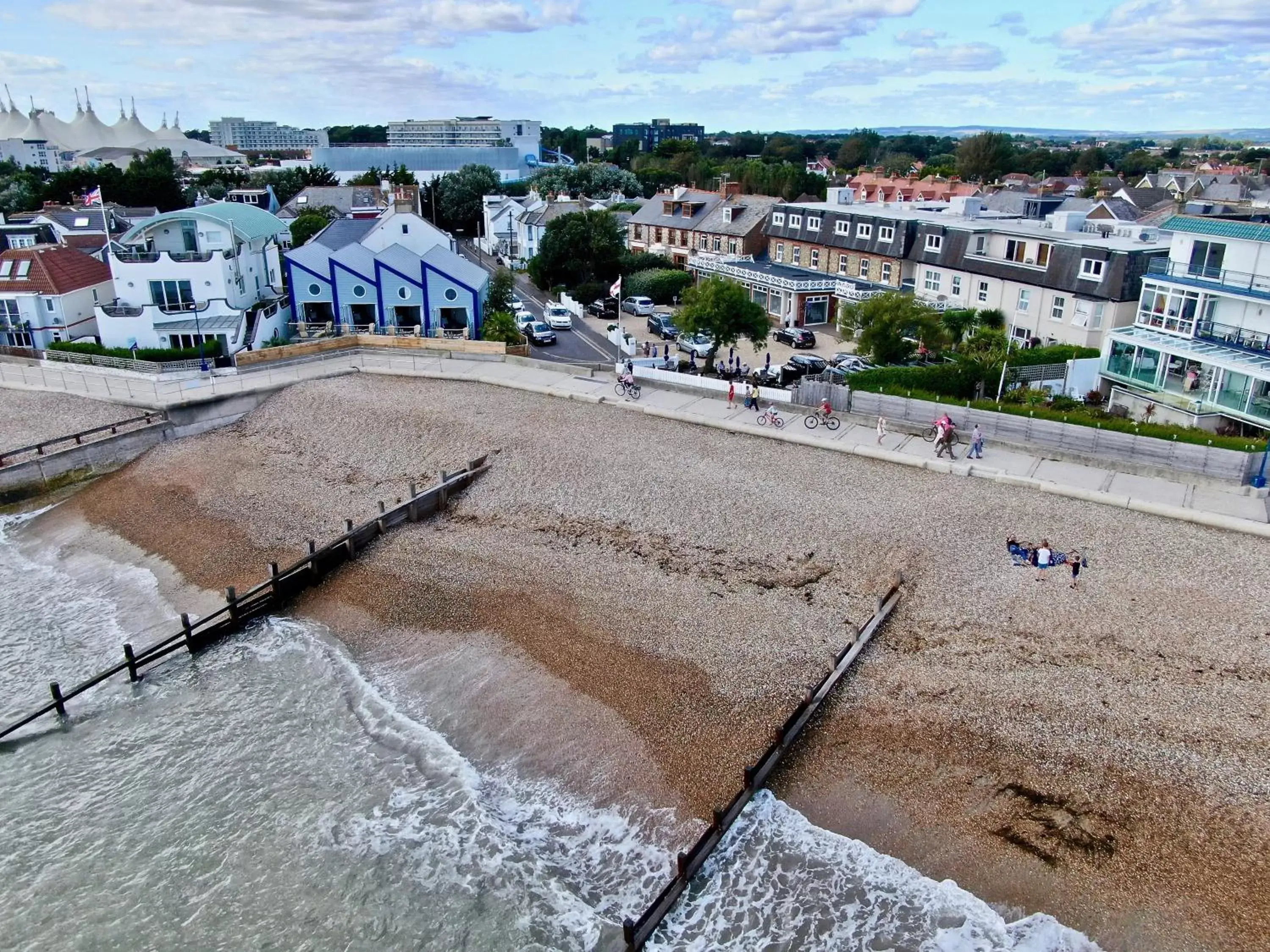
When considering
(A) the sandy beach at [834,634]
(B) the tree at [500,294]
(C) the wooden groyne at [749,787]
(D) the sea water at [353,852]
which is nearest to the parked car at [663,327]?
(B) the tree at [500,294]

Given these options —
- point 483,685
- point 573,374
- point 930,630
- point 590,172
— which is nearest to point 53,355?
point 573,374

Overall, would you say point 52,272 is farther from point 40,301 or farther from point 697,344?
point 697,344

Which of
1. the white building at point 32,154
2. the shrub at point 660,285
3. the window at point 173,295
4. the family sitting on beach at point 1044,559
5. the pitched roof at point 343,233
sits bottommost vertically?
the family sitting on beach at point 1044,559

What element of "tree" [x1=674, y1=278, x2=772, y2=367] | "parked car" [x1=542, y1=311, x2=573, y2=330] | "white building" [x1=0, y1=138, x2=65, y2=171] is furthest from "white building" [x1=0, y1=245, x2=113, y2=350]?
"white building" [x1=0, y1=138, x2=65, y2=171]

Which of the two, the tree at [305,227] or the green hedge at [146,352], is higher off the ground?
the tree at [305,227]

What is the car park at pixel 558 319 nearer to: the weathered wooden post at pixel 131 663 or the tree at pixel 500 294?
the tree at pixel 500 294

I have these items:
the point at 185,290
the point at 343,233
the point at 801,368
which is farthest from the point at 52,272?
the point at 801,368
